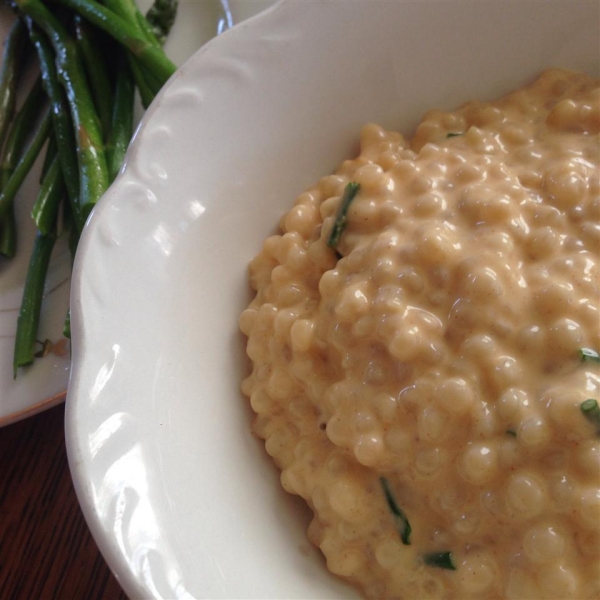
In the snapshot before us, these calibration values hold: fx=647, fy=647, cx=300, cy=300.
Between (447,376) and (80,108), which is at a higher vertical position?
(80,108)

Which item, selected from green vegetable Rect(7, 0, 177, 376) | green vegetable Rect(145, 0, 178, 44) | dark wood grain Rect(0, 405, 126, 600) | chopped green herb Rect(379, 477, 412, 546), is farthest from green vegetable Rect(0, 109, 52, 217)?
chopped green herb Rect(379, 477, 412, 546)

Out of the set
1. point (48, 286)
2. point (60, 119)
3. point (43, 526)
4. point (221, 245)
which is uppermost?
point (60, 119)

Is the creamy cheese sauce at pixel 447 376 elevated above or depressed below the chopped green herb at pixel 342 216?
below

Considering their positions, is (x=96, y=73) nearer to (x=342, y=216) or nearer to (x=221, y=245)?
(x=221, y=245)

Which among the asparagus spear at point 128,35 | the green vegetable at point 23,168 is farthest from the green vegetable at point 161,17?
the green vegetable at point 23,168

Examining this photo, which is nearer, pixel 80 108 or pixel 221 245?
pixel 221 245

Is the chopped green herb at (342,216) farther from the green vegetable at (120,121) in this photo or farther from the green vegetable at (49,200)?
the green vegetable at (49,200)

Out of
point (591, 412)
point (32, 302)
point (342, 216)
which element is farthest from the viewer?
point (32, 302)

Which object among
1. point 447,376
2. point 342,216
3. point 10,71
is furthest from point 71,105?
point 447,376

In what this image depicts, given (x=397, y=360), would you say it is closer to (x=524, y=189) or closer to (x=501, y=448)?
(x=501, y=448)
